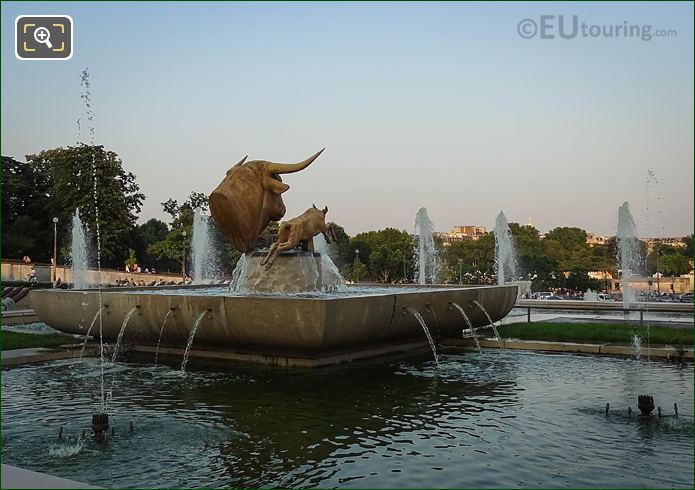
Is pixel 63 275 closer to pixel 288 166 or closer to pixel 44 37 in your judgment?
pixel 288 166

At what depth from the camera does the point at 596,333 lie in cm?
1569

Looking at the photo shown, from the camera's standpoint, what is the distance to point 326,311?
1143 cm

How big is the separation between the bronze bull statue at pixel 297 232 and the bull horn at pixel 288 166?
1.04 m

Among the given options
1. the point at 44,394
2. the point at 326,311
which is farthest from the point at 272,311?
the point at 44,394

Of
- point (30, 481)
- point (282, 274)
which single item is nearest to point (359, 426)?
point (30, 481)

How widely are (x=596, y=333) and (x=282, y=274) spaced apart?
673cm

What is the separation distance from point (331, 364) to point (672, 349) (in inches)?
243

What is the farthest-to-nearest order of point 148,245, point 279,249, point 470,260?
point 470,260, point 148,245, point 279,249

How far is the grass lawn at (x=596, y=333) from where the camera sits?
14945 millimetres

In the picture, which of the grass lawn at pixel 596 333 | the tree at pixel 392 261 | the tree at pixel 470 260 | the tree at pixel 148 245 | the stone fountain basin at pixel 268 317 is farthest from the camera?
the tree at pixel 392 261

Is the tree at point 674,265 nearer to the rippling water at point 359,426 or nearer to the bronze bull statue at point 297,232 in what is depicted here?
the bronze bull statue at point 297,232

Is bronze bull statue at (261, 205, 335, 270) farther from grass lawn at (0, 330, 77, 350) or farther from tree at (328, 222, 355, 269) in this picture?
tree at (328, 222, 355, 269)

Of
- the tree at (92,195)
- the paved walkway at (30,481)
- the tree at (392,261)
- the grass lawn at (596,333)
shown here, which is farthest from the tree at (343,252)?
the paved walkway at (30,481)

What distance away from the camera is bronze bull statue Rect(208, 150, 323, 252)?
51.9ft
